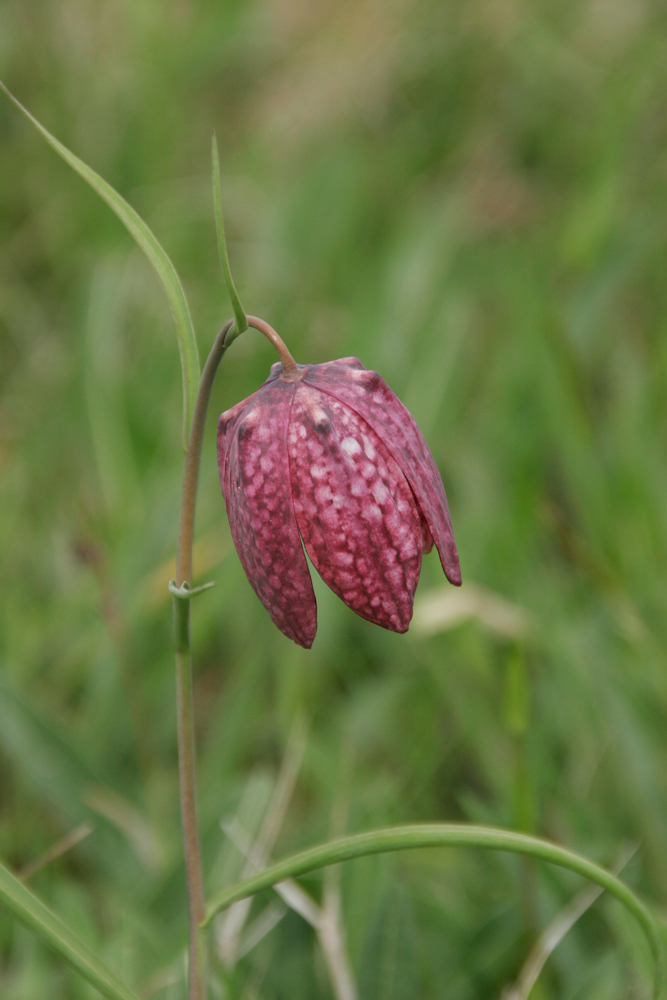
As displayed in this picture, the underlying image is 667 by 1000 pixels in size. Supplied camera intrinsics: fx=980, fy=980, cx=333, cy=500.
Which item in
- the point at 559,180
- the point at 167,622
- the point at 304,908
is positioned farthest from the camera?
the point at 559,180

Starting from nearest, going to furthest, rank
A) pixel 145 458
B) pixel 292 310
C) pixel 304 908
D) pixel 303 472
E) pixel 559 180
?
pixel 303 472, pixel 304 908, pixel 145 458, pixel 292 310, pixel 559 180

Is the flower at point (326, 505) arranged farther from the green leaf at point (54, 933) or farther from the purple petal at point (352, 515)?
the green leaf at point (54, 933)

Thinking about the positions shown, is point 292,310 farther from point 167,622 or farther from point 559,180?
point 559,180

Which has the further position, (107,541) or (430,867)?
(107,541)

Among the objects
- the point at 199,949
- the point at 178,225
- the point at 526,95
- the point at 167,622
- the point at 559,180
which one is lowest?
the point at 199,949

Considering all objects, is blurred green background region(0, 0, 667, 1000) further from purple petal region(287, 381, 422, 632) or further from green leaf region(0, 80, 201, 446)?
green leaf region(0, 80, 201, 446)

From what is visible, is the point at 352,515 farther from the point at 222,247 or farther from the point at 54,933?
the point at 54,933

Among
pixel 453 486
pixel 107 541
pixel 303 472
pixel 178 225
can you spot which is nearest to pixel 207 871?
pixel 303 472

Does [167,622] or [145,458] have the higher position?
[145,458]

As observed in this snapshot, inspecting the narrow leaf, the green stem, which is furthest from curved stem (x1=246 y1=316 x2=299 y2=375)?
the green stem
